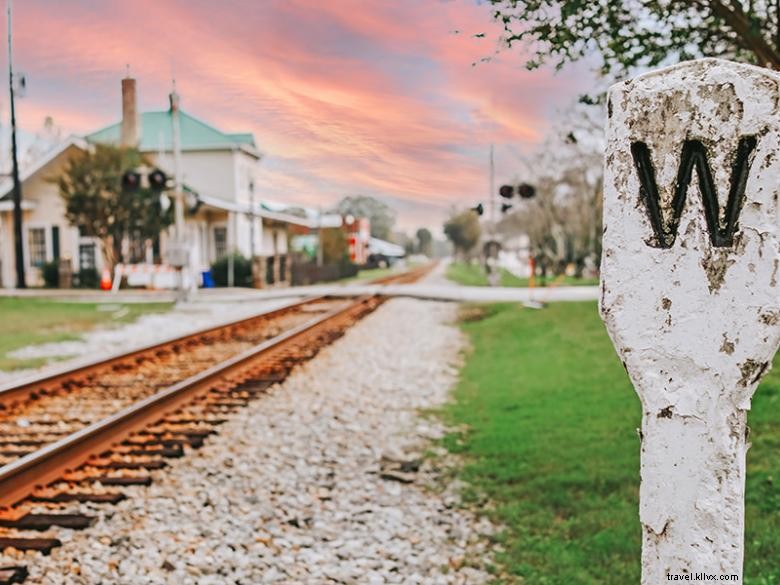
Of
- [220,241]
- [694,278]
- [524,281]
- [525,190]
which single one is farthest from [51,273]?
[694,278]

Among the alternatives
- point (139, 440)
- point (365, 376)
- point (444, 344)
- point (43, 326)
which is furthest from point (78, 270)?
point (139, 440)

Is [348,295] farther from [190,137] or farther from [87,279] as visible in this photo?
[87,279]

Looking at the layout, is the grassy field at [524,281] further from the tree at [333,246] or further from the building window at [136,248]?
the building window at [136,248]

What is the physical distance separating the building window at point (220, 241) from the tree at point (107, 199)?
4.30m

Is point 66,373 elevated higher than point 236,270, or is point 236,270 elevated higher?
point 236,270

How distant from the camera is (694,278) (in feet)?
5.10

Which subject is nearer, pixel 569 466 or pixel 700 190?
pixel 700 190

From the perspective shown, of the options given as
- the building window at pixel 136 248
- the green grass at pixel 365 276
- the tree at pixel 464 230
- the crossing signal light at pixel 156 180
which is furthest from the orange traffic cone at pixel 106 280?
the tree at pixel 464 230

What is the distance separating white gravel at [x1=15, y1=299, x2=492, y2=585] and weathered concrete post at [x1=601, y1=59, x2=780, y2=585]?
2.47 metres

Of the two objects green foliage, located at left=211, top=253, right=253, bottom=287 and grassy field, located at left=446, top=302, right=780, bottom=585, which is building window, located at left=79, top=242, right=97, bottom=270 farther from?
grassy field, located at left=446, top=302, right=780, bottom=585

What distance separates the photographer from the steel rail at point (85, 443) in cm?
495

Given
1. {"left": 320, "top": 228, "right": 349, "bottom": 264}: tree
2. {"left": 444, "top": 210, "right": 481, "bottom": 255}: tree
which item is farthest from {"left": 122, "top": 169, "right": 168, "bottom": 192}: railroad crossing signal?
{"left": 444, "top": 210, "right": 481, "bottom": 255}: tree

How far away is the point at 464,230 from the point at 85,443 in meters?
79.5

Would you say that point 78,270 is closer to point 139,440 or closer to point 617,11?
point 139,440
